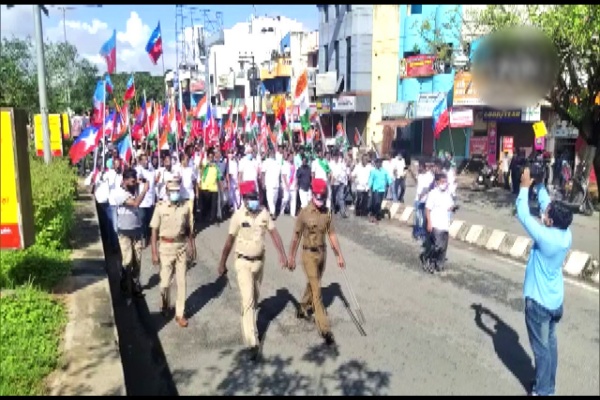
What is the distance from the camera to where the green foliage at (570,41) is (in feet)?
38.4

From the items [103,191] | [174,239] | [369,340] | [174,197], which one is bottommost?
[369,340]

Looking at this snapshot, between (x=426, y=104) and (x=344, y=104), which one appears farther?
(x=344, y=104)

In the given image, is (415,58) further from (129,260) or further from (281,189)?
(129,260)

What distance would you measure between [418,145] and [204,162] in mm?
20036

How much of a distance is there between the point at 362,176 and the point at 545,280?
9.00 meters

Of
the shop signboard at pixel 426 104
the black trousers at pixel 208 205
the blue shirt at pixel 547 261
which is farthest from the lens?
the shop signboard at pixel 426 104

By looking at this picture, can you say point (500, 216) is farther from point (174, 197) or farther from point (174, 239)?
point (174, 239)

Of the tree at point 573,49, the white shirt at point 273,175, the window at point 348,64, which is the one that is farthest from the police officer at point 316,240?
the window at point 348,64

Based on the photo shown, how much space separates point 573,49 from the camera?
12289 millimetres

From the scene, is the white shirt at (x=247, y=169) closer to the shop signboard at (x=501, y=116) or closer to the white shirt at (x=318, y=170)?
the white shirt at (x=318, y=170)

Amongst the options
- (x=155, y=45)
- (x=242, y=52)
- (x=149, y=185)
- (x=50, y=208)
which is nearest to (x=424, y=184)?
(x=149, y=185)

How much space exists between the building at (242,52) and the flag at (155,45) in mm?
43432

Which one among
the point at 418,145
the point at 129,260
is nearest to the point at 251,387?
the point at 129,260

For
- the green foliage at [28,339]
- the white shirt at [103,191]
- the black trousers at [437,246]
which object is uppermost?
the white shirt at [103,191]
